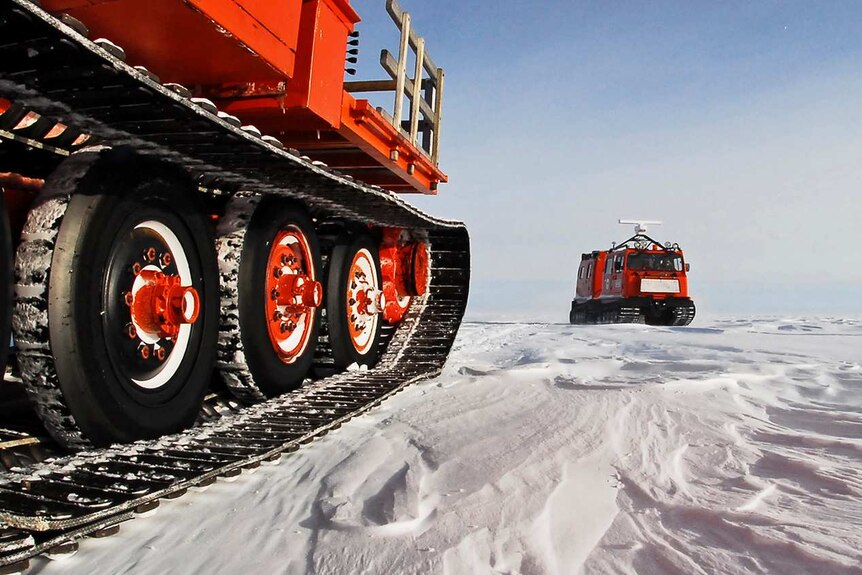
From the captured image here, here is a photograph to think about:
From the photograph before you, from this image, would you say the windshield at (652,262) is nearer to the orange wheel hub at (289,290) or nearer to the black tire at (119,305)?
the orange wheel hub at (289,290)

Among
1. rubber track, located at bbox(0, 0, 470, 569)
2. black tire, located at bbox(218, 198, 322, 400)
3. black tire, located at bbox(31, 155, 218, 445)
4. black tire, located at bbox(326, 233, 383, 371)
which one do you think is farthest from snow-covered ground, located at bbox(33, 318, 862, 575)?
black tire, located at bbox(326, 233, 383, 371)

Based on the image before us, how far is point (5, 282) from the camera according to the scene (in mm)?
1752

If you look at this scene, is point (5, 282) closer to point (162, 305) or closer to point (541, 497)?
point (162, 305)

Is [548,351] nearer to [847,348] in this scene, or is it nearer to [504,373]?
[504,373]

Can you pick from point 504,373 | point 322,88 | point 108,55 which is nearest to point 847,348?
point 504,373

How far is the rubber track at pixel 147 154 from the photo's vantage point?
1.47m

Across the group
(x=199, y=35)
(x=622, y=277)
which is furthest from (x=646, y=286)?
(x=199, y=35)

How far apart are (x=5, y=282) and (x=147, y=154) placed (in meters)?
0.75

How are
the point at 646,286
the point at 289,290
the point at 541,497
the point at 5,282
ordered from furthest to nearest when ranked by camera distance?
the point at 646,286 < the point at 289,290 < the point at 541,497 < the point at 5,282

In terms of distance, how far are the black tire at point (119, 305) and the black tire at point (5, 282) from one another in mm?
125

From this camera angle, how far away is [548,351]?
6973 millimetres

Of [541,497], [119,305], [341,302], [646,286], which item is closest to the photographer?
[541,497]

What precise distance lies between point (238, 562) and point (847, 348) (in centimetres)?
838

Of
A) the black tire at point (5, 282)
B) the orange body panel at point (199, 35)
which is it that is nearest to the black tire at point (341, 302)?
the orange body panel at point (199, 35)
